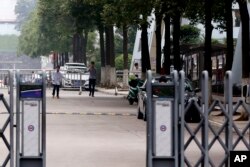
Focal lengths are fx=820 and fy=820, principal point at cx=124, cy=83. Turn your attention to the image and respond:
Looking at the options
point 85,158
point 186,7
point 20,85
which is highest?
point 186,7

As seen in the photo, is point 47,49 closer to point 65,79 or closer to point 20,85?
point 65,79

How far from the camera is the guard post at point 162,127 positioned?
11.5 meters

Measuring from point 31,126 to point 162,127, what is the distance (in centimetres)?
184

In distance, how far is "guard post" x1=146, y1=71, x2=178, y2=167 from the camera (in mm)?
11539

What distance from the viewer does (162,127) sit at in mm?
11555

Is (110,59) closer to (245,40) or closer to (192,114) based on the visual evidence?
(245,40)

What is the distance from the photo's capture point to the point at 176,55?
3519 cm

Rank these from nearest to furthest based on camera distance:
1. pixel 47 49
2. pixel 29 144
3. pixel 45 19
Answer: pixel 29 144
pixel 45 19
pixel 47 49

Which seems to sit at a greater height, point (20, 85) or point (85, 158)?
point (20, 85)

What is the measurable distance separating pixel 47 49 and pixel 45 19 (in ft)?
66.1

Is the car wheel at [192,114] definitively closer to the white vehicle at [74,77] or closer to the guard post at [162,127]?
the guard post at [162,127]

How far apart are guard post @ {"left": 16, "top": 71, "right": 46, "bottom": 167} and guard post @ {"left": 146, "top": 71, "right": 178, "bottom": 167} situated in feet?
4.89

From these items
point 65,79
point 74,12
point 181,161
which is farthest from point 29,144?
point 65,79

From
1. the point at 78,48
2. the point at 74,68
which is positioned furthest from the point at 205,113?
the point at 78,48
